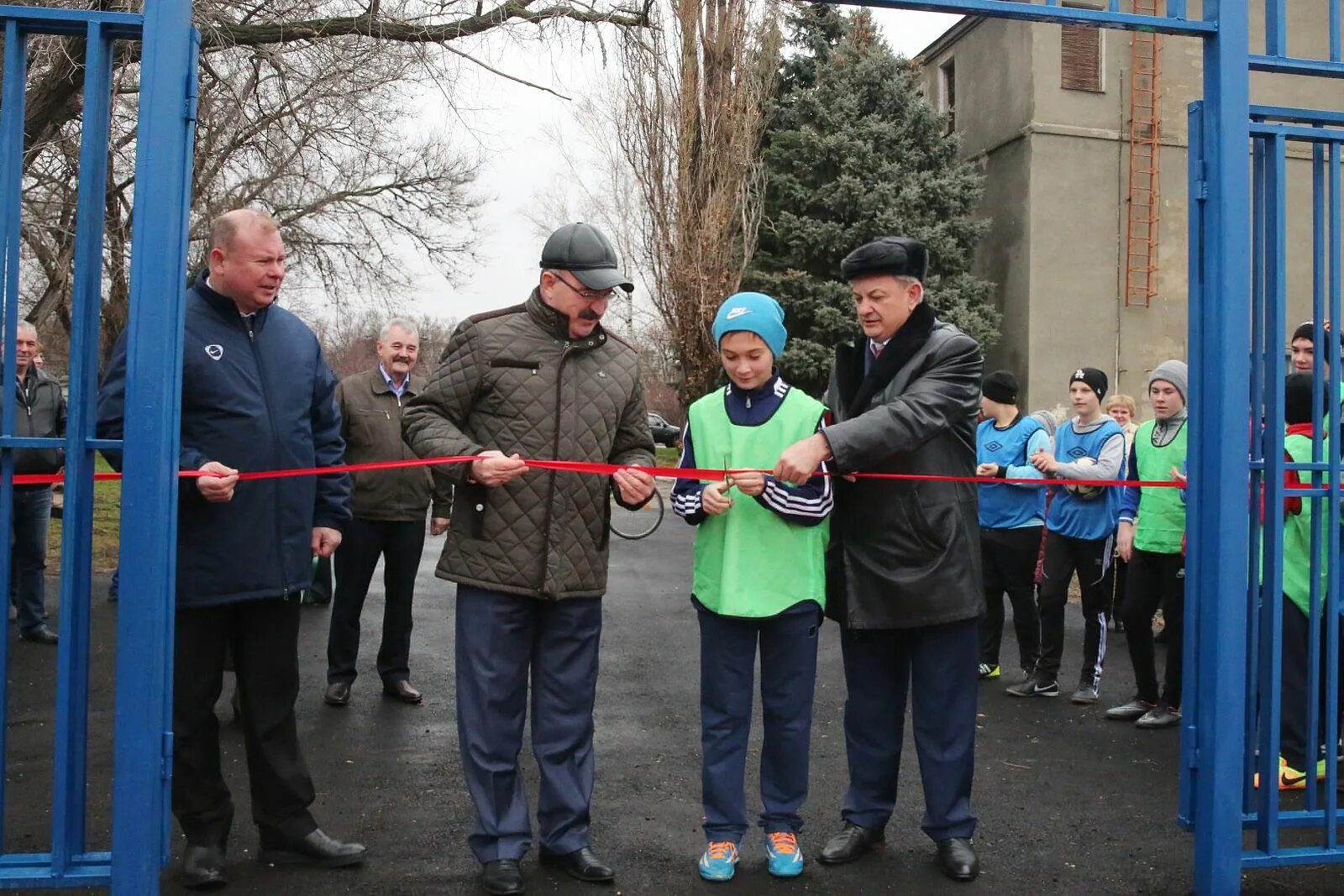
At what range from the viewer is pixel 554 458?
3988 mm

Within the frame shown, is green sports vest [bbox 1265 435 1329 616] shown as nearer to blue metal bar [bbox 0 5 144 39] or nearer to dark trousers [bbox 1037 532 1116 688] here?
dark trousers [bbox 1037 532 1116 688]

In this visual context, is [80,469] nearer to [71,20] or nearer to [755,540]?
[71,20]

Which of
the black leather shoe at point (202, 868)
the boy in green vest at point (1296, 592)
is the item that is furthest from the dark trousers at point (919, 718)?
the black leather shoe at point (202, 868)

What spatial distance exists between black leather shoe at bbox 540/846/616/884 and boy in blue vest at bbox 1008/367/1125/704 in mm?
3777

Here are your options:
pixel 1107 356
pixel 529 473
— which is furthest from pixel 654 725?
pixel 1107 356

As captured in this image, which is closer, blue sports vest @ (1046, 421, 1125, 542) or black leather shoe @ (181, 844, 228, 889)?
black leather shoe @ (181, 844, 228, 889)

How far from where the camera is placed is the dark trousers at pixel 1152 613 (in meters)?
6.18

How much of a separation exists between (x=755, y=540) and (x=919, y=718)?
90 cm

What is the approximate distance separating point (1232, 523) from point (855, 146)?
19986 mm

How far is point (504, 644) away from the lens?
12.9 ft

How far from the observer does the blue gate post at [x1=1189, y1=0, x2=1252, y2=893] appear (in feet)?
11.9

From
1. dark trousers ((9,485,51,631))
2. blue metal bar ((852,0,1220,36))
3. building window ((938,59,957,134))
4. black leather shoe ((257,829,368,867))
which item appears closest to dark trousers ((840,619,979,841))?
black leather shoe ((257,829,368,867))

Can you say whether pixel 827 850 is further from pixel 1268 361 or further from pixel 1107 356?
pixel 1107 356

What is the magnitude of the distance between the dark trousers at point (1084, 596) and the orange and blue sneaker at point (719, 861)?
355cm
